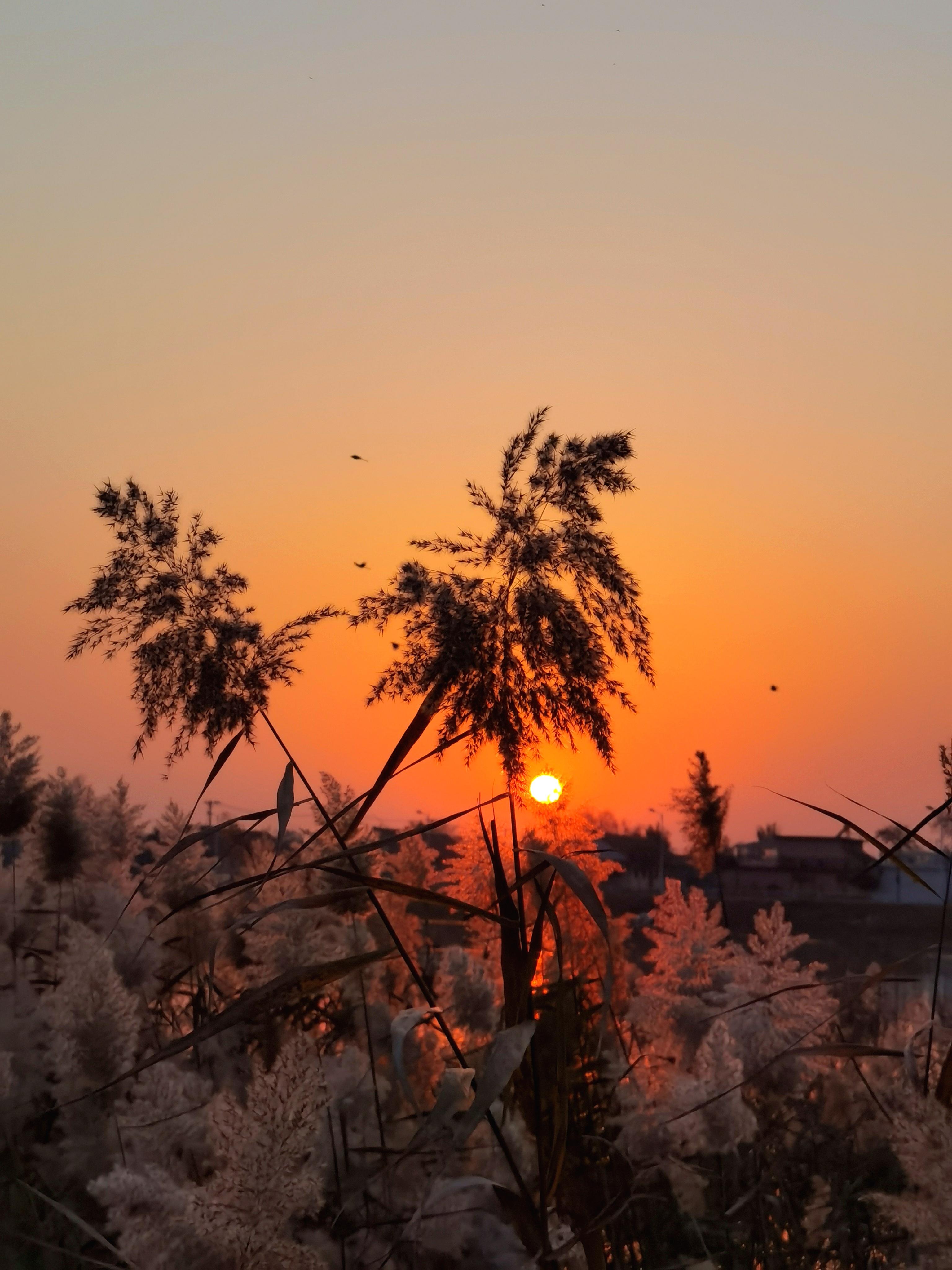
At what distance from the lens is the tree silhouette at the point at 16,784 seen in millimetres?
5152

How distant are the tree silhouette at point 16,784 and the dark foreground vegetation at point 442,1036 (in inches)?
10.1

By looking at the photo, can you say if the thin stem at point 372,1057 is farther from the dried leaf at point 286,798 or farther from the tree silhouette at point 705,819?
the tree silhouette at point 705,819

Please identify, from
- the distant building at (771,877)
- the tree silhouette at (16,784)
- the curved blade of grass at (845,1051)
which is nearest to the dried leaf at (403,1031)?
the curved blade of grass at (845,1051)

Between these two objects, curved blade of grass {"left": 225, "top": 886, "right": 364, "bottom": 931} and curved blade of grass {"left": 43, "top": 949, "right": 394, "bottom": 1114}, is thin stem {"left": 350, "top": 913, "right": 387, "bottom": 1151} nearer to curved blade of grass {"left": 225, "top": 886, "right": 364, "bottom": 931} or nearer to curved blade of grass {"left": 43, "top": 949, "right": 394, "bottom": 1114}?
curved blade of grass {"left": 43, "top": 949, "right": 394, "bottom": 1114}

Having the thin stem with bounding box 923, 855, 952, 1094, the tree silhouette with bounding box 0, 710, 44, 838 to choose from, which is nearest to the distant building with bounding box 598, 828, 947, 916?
the tree silhouette with bounding box 0, 710, 44, 838

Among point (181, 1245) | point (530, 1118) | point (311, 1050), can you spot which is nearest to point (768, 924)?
point (530, 1118)

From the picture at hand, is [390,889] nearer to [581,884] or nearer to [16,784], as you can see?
[581,884]

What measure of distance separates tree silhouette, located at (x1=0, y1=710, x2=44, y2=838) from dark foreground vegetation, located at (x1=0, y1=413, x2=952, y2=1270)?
10.1 inches

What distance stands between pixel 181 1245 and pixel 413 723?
815 mm

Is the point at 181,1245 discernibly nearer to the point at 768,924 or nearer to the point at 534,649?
the point at 534,649

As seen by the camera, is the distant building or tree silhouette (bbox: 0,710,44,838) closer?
tree silhouette (bbox: 0,710,44,838)

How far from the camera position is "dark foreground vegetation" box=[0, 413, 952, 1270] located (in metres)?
1.71

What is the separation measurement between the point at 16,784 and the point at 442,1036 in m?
2.60

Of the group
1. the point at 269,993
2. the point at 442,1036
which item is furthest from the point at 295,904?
the point at 442,1036
